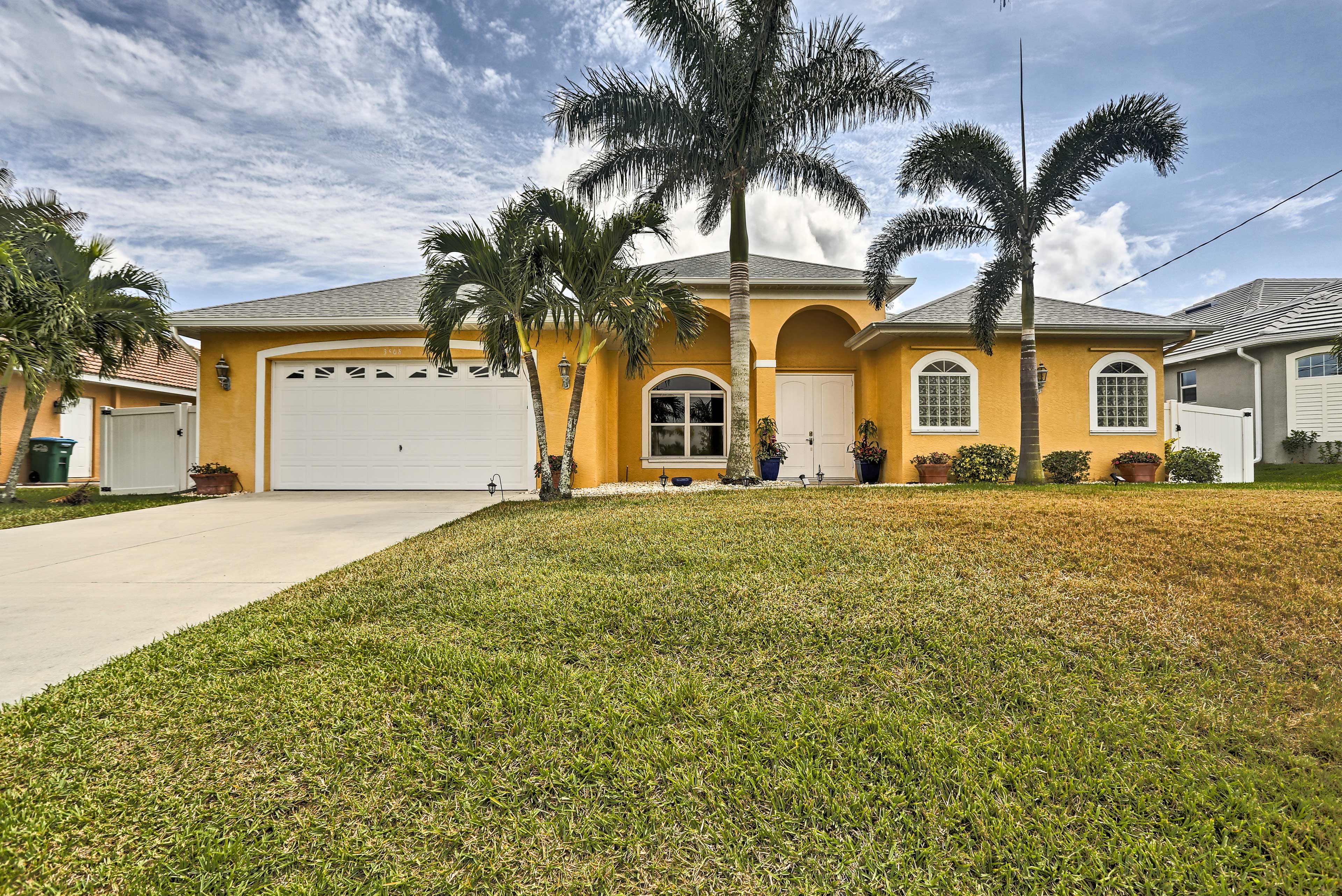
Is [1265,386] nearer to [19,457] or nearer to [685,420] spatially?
[685,420]

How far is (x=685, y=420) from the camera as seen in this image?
1440 cm

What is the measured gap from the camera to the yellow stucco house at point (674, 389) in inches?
436

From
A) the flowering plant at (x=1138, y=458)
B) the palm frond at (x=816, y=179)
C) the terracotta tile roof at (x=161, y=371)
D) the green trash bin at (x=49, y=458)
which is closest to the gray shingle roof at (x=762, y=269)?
the palm frond at (x=816, y=179)

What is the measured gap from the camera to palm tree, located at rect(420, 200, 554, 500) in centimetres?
795

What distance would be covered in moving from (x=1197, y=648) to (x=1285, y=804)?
1195 millimetres

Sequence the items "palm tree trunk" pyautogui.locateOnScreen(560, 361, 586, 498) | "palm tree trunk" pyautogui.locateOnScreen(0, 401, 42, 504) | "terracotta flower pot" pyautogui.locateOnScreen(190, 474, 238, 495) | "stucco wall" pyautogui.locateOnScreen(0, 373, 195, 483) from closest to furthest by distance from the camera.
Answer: "palm tree trunk" pyautogui.locateOnScreen(560, 361, 586, 498), "palm tree trunk" pyautogui.locateOnScreen(0, 401, 42, 504), "terracotta flower pot" pyautogui.locateOnScreen(190, 474, 238, 495), "stucco wall" pyautogui.locateOnScreen(0, 373, 195, 483)

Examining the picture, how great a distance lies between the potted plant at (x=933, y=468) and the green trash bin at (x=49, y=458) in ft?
68.5

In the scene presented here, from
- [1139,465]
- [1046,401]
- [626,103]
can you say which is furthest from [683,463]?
[1139,465]

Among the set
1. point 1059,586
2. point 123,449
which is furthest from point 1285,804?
point 123,449

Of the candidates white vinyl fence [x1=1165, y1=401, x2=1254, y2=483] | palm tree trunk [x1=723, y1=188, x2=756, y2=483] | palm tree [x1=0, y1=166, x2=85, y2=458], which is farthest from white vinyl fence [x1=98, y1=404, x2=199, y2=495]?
white vinyl fence [x1=1165, y1=401, x2=1254, y2=483]

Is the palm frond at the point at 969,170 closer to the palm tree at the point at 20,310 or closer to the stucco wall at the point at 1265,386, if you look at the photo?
the stucco wall at the point at 1265,386

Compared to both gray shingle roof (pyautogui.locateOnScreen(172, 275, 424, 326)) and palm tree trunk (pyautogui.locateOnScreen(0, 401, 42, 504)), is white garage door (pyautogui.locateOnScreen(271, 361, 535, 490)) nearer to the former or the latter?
gray shingle roof (pyautogui.locateOnScreen(172, 275, 424, 326))

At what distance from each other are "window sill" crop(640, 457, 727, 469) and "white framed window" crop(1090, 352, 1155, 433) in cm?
848

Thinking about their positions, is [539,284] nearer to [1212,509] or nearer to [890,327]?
[890,327]
